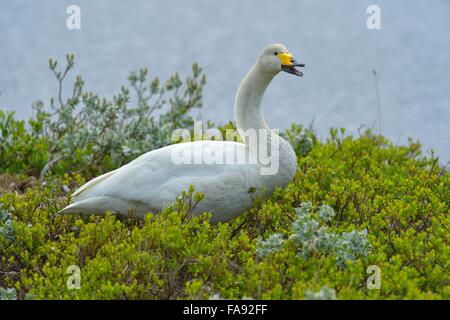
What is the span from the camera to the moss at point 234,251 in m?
5.20

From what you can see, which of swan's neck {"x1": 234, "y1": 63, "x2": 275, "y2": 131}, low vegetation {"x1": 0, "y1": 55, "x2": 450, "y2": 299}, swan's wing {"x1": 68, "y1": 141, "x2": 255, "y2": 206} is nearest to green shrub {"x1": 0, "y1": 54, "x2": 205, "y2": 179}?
low vegetation {"x1": 0, "y1": 55, "x2": 450, "y2": 299}

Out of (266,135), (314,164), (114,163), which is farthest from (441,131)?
(266,135)

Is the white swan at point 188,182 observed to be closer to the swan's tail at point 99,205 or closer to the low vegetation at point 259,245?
the swan's tail at point 99,205

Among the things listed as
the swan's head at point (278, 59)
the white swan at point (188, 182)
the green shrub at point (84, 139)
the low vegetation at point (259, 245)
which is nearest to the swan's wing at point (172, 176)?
the white swan at point (188, 182)

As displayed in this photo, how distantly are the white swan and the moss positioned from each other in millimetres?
143

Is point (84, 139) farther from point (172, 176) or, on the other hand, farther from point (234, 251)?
point (234, 251)

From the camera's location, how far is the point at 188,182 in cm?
619

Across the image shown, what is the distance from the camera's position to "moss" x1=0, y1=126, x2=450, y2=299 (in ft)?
17.1

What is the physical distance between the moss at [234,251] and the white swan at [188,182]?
0.14 m

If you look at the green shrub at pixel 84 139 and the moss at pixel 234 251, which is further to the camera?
the green shrub at pixel 84 139

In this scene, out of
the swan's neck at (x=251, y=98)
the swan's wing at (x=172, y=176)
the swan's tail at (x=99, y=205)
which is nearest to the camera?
the swan's wing at (x=172, y=176)

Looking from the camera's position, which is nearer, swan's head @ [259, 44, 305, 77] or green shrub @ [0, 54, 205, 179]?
swan's head @ [259, 44, 305, 77]

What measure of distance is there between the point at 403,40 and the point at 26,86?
23.5 feet

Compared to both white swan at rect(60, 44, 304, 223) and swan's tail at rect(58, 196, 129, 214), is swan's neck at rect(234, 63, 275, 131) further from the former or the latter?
swan's tail at rect(58, 196, 129, 214)
